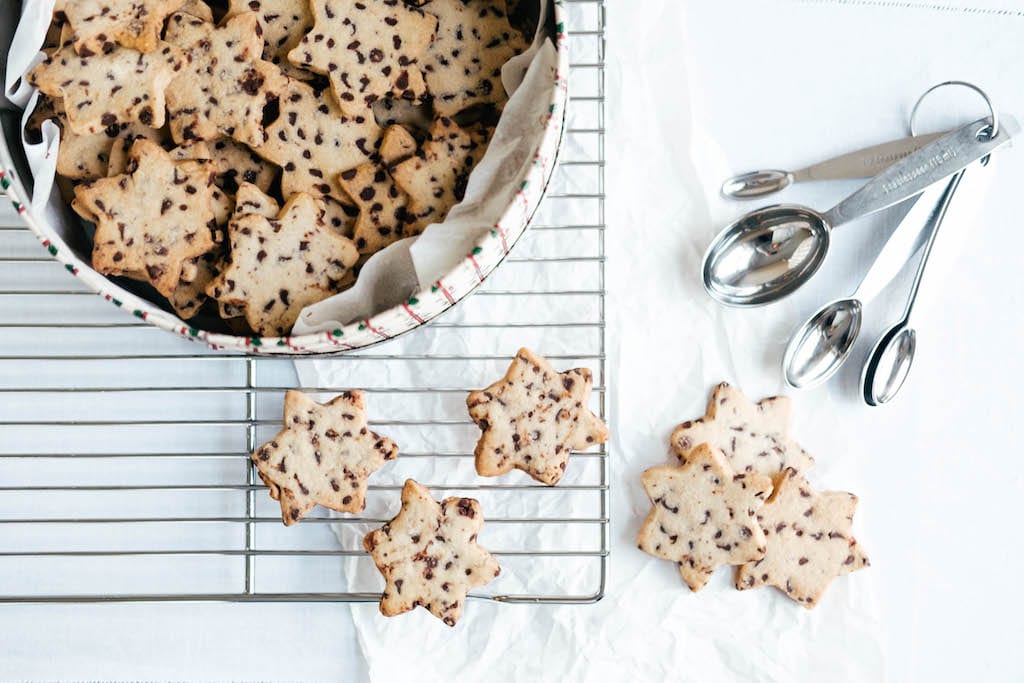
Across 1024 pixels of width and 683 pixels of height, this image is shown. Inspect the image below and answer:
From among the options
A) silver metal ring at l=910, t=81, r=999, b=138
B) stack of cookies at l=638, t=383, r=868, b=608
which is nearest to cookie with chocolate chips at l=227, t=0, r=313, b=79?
stack of cookies at l=638, t=383, r=868, b=608

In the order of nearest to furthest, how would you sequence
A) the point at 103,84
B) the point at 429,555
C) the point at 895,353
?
the point at 103,84
the point at 429,555
the point at 895,353

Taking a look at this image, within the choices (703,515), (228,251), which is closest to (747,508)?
(703,515)

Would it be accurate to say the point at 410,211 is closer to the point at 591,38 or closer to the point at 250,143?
the point at 250,143

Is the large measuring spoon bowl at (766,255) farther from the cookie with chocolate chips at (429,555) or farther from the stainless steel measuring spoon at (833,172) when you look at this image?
the cookie with chocolate chips at (429,555)

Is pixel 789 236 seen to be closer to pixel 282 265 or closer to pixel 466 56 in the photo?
pixel 466 56

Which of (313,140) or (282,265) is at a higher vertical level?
(313,140)

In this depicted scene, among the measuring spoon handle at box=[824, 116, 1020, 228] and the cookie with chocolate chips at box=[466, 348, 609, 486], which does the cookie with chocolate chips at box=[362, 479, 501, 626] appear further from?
the measuring spoon handle at box=[824, 116, 1020, 228]
